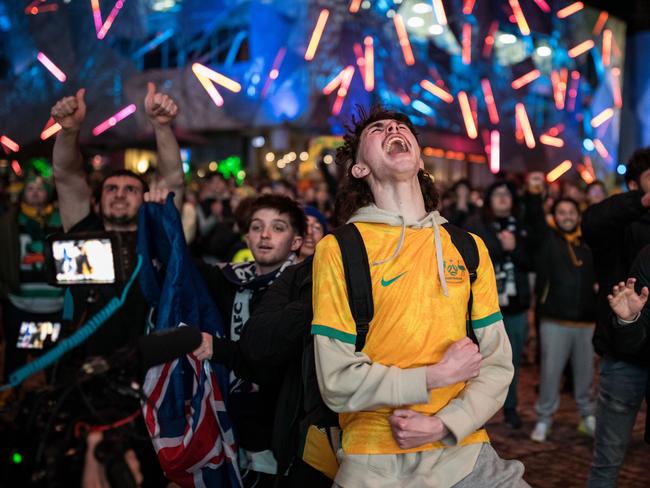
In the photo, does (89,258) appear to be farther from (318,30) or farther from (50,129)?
(50,129)

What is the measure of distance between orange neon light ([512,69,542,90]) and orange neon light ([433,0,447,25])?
15.3 feet

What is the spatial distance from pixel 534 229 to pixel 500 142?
65.1 feet

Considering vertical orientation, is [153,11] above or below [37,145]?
above

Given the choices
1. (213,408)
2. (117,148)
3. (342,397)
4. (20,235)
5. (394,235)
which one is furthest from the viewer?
(117,148)

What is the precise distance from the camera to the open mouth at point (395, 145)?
2.62 metres

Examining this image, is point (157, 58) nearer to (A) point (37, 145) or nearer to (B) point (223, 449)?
(A) point (37, 145)

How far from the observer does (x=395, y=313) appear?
2.39 meters

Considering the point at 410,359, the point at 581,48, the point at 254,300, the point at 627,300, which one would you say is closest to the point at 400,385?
the point at 410,359

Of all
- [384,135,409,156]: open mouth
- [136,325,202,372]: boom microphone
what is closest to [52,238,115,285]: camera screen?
[136,325,202,372]: boom microphone

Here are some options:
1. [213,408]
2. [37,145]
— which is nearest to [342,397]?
[213,408]

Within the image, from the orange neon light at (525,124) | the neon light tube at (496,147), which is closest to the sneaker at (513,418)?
the neon light tube at (496,147)

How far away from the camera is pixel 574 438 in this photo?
235 inches

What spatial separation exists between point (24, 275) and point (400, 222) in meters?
4.75

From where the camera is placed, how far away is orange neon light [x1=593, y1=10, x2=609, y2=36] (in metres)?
29.4
